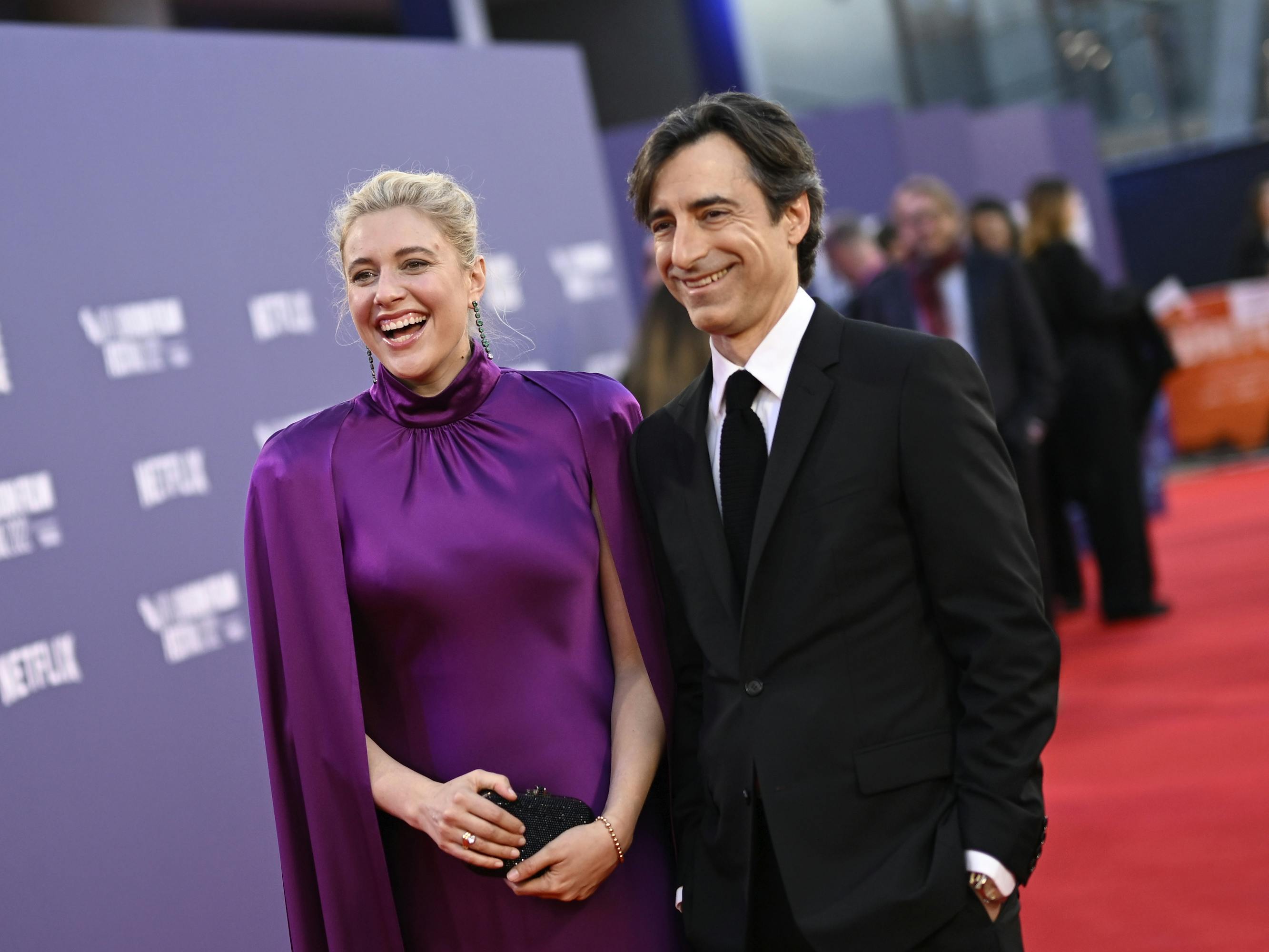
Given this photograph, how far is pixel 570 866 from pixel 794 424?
0.74 meters

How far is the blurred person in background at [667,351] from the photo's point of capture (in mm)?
4332

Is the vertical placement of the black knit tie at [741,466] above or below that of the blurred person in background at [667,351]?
below

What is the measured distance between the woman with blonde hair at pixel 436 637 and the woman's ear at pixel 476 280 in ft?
0.13

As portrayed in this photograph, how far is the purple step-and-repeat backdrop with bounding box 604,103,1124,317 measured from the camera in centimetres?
812

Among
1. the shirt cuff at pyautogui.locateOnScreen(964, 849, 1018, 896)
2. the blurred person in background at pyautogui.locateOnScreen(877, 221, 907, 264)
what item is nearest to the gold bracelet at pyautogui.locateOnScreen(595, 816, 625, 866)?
the shirt cuff at pyautogui.locateOnScreen(964, 849, 1018, 896)

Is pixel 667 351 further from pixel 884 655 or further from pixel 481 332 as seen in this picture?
pixel 884 655

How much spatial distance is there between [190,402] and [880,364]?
95.7 inches

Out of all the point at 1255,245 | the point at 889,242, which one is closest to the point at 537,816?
the point at 889,242

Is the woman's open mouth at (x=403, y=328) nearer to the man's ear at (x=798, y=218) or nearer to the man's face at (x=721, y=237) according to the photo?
the man's face at (x=721, y=237)

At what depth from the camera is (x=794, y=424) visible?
186 centimetres

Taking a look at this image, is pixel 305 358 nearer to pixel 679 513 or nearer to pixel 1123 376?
pixel 679 513

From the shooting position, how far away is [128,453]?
3.51 meters

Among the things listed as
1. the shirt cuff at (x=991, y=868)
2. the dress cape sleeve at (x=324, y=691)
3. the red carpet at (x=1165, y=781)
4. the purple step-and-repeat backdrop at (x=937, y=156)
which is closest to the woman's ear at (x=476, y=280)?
the dress cape sleeve at (x=324, y=691)

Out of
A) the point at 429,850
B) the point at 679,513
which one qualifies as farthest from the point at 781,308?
the point at 429,850
